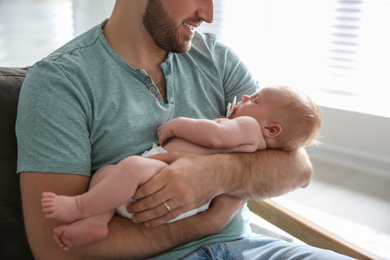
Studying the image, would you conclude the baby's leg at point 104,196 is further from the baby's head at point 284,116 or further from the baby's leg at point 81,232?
the baby's head at point 284,116

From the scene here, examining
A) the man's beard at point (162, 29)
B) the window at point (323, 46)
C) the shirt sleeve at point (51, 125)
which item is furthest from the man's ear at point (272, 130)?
the window at point (323, 46)

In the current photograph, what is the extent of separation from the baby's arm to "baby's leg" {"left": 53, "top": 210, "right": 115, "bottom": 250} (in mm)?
312

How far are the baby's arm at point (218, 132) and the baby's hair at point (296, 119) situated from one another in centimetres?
8

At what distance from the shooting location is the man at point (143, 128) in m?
1.15

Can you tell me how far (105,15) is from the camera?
10.3ft

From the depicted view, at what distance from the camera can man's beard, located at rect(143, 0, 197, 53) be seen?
142cm

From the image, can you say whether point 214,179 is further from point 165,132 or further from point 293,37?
point 293,37

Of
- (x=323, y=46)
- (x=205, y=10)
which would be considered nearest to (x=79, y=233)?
(x=205, y=10)

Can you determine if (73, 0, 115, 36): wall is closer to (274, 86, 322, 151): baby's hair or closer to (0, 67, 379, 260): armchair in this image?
(0, 67, 379, 260): armchair

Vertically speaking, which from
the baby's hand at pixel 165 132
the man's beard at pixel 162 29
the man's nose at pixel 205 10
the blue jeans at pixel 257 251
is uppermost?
the man's nose at pixel 205 10

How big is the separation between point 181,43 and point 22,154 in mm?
587

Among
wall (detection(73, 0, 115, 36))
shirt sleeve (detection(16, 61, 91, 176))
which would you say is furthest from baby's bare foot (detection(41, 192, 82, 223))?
wall (detection(73, 0, 115, 36))

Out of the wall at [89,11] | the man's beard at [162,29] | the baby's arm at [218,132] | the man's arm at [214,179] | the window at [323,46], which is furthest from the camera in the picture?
the wall at [89,11]

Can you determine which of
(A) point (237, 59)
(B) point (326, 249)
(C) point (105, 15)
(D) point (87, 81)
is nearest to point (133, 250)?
(D) point (87, 81)
